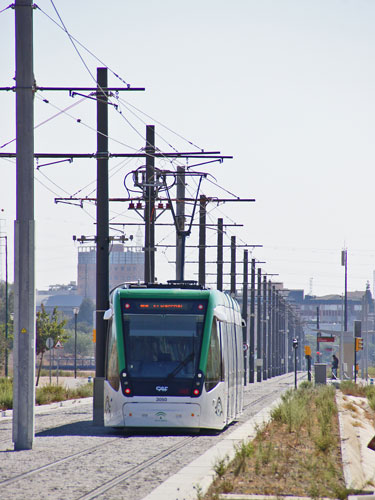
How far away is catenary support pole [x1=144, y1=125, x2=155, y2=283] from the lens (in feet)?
107

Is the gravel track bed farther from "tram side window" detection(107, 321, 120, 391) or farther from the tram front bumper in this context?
"tram side window" detection(107, 321, 120, 391)

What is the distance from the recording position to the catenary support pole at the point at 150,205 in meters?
32.7

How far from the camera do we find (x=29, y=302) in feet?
56.0

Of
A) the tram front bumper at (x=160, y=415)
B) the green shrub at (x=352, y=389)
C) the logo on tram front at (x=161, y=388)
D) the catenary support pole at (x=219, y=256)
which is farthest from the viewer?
the catenary support pole at (x=219, y=256)

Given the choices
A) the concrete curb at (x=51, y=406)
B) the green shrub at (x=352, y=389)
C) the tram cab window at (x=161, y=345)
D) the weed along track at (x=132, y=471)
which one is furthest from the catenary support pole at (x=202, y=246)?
the weed along track at (x=132, y=471)

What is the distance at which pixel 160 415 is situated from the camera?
19.6m

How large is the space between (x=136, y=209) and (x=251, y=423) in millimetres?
13410

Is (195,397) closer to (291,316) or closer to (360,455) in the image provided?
(360,455)

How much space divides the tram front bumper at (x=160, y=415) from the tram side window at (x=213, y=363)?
2.07 ft

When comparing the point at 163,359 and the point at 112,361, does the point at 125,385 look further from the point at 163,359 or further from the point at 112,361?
the point at 163,359

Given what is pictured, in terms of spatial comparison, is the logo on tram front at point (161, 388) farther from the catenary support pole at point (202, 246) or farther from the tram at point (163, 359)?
the catenary support pole at point (202, 246)

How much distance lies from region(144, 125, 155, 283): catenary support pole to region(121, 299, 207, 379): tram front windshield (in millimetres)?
11609

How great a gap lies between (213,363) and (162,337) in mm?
1193

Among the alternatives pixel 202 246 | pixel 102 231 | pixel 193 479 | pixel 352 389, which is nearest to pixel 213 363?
pixel 102 231
